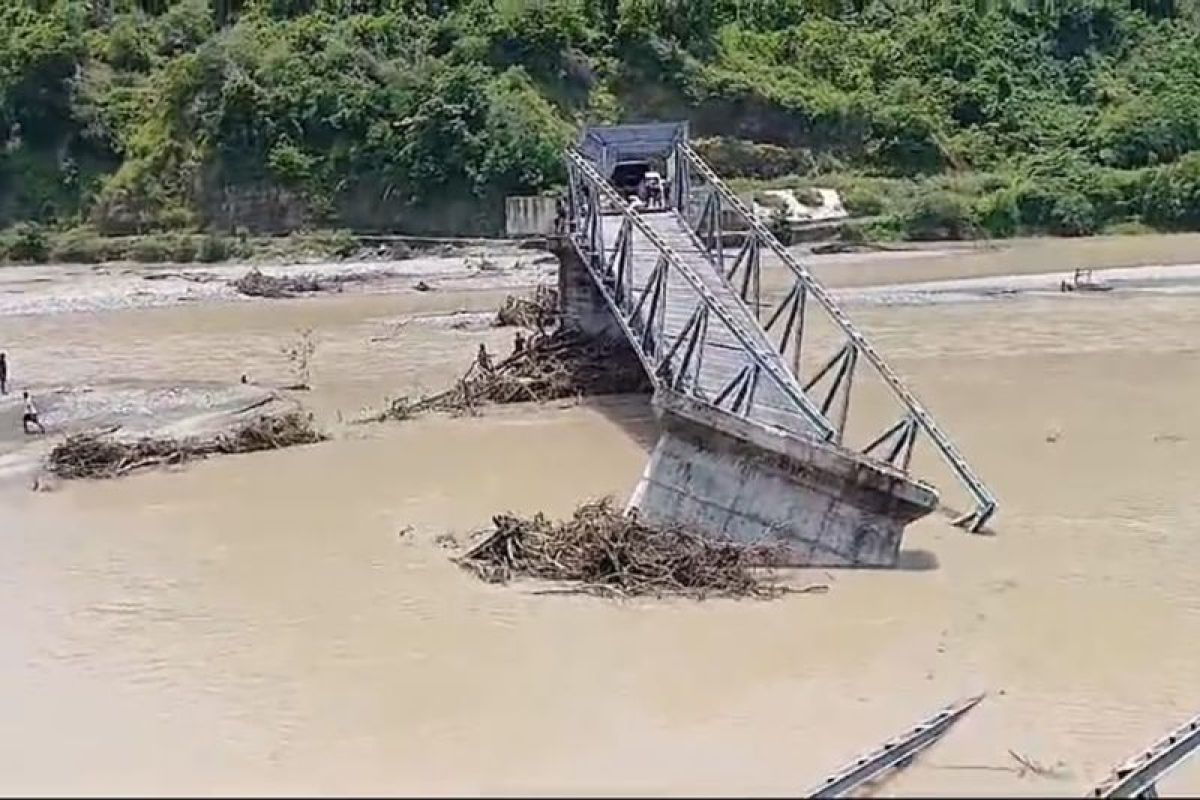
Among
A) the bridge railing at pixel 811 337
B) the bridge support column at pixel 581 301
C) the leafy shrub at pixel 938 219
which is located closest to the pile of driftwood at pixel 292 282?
the bridge railing at pixel 811 337

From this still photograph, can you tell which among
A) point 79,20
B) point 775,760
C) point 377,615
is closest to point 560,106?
point 79,20

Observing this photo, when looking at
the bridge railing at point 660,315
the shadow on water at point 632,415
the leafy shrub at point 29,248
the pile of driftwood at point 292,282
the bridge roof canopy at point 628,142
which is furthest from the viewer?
the leafy shrub at point 29,248

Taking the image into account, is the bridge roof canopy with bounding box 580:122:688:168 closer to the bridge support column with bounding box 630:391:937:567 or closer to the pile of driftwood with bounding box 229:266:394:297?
the bridge support column with bounding box 630:391:937:567

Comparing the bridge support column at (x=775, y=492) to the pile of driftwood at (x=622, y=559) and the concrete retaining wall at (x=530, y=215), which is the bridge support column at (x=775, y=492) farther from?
the concrete retaining wall at (x=530, y=215)

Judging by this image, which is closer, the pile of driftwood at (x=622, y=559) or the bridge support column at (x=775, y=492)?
the pile of driftwood at (x=622, y=559)

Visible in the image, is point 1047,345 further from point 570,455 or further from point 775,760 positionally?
point 775,760

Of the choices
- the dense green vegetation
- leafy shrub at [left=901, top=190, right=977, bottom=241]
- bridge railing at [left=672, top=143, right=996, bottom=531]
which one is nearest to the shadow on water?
bridge railing at [left=672, top=143, right=996, bottom=531]
